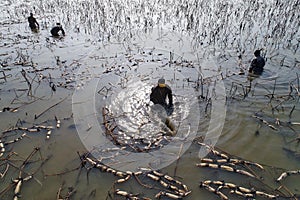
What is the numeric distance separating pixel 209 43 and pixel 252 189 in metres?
7.66

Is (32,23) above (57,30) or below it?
above

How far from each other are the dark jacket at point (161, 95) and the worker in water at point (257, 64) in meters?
3.51

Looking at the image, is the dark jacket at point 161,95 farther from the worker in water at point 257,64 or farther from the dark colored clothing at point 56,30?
the dark colored clothing at point 56,30

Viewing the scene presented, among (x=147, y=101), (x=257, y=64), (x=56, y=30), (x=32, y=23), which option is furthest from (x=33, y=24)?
(x=257, y=64)

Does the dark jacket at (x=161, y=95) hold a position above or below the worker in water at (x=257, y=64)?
below

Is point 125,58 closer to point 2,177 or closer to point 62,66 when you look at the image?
point 62,66

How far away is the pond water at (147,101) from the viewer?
531 centimetres

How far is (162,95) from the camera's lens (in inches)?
280

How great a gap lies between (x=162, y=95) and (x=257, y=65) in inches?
152

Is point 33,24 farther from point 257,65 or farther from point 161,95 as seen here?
point 257,65

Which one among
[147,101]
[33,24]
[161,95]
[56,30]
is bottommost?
[147,101]

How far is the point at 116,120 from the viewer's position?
22.9ft

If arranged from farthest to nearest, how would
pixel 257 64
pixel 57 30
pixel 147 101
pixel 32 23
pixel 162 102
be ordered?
pixel 32 23 → pixel 57 30 → pixel 257 64 → pixel 147 101 → pixel 162 102

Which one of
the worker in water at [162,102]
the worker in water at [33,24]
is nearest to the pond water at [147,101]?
the worker in water at [162,102]
